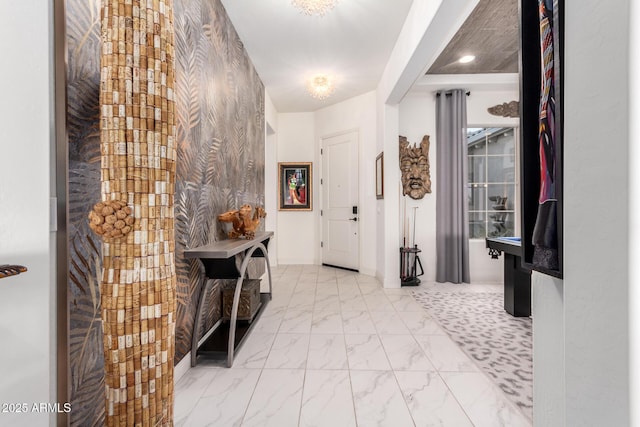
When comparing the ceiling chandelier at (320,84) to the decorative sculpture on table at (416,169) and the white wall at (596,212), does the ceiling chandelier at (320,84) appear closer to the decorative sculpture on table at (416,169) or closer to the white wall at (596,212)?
the decorative sculpture on table at (416,169)

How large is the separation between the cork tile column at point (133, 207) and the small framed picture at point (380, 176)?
334cm

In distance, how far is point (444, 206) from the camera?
425cm

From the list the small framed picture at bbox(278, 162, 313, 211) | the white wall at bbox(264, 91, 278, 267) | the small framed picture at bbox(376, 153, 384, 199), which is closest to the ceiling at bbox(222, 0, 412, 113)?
the white wall at bbox(264, 91, 278, 267)

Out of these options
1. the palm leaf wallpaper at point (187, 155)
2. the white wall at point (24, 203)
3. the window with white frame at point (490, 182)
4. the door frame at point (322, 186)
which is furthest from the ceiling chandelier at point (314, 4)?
the window with white frame at point (490, 182)

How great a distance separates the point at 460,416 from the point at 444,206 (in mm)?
3210

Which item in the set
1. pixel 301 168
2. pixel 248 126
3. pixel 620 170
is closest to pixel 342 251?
pixel 301 168

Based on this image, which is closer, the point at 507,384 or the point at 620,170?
the point at 620,170

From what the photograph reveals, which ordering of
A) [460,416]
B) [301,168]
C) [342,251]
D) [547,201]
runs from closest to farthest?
[547,201]
[460,416]
[342,251]
[301,168]

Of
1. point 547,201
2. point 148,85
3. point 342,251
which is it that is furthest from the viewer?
point 342,251

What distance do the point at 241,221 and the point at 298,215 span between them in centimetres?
303

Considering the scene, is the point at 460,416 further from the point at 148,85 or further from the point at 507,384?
the point at 148,85

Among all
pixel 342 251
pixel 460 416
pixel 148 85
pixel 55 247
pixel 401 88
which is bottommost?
pixel 460 416

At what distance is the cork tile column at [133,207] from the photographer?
0.99m

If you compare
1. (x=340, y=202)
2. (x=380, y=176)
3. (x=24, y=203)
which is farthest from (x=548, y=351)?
(x=340, y=202)
